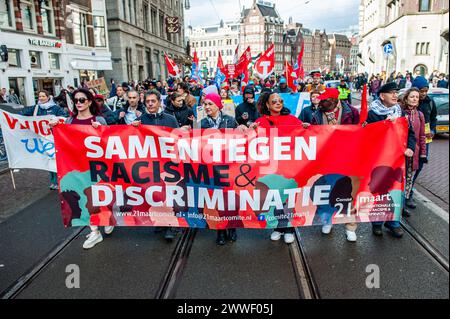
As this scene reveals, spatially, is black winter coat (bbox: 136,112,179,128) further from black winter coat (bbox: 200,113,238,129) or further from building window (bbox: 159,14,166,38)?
building window (bbox: 159,14,166,38)

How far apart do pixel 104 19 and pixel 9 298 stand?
29.6 meters

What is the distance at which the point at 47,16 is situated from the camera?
2381cm

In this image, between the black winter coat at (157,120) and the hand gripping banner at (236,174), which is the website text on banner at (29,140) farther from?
the black winter coat at (157,120)

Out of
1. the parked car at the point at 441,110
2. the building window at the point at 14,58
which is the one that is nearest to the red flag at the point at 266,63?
the parked car at the point at 441,110

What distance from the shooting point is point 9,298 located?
3398 mm

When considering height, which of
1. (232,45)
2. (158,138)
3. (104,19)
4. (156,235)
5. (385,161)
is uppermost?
(232,45)

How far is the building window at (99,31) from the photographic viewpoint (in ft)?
94.3

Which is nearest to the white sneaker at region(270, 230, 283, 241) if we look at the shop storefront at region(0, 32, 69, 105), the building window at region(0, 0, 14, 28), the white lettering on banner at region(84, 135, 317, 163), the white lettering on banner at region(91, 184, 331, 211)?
the white lettering on banner at region(91, 184, 331, 211)

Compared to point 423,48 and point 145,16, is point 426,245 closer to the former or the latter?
point 145,16

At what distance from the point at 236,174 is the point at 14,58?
21464 millimetres

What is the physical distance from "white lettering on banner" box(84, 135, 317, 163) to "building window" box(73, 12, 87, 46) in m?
25.7

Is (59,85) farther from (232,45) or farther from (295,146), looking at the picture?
(232,45)

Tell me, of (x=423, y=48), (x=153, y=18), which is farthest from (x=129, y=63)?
(x=423, y=48)

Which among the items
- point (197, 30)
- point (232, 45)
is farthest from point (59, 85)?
point (197, 30)
